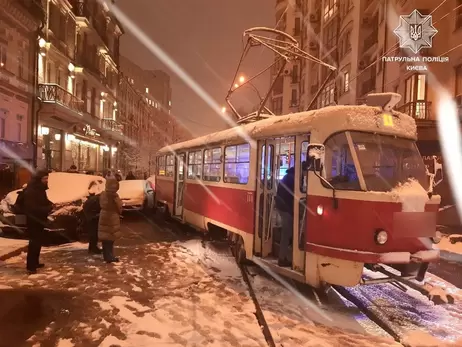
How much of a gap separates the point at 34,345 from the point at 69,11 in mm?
29096

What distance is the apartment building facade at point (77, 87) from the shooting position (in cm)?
2483

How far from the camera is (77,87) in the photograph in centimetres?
3153

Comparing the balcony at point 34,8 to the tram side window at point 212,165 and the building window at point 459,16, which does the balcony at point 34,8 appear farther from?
the building window at point 459,16

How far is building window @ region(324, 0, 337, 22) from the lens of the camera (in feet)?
113

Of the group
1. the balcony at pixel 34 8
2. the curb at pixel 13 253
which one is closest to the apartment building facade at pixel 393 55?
the curb at pixel 13 253

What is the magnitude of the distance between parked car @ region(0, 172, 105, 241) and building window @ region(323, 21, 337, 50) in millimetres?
27681

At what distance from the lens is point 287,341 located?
4.91 meters

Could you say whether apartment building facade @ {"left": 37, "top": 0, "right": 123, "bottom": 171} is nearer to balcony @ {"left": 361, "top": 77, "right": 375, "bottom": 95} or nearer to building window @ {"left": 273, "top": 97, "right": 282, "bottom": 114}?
balcony @ {"left": 361, "top": 77, "right": 375, "bottom": 95}

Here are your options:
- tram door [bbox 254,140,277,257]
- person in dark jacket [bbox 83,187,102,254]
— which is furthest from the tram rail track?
person in dark jacket [bbox 83,187,102,254]

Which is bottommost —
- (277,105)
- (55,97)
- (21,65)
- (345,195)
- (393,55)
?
(345,195)

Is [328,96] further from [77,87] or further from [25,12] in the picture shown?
[25,12]

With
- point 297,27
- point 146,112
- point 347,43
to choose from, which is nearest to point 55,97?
point 347,43

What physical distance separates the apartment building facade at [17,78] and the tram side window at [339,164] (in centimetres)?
1544

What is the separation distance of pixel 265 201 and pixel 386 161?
2.31m
